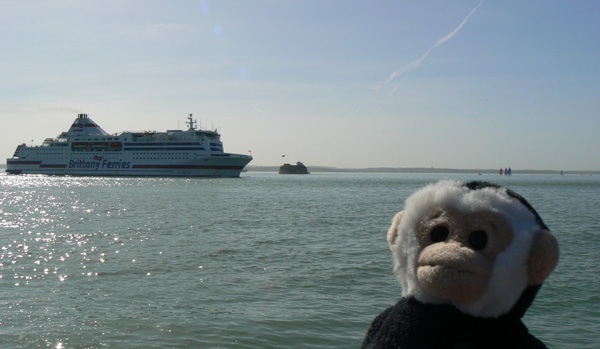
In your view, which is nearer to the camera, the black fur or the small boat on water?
the black fur

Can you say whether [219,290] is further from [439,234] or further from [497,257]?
[497,257]

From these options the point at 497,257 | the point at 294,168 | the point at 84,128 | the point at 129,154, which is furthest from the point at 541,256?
the point at 294,168

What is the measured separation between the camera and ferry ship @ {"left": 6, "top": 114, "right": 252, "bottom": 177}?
85.9m

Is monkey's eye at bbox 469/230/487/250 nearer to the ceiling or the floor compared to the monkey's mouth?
nearer to the ceiling

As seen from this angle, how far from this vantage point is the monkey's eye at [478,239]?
2.04 meters

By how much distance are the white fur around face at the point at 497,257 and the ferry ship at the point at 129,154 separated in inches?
3330

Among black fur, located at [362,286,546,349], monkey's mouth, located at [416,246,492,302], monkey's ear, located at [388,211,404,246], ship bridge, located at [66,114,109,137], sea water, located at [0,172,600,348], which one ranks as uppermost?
Result: ship bridge, located at [66,114,109,137]

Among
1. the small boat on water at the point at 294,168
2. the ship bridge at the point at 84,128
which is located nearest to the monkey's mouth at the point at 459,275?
the ship bridge at the point at 84,128

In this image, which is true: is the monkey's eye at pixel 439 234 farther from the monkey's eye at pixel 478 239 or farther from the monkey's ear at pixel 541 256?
the monkey's ear at pixel 541 256

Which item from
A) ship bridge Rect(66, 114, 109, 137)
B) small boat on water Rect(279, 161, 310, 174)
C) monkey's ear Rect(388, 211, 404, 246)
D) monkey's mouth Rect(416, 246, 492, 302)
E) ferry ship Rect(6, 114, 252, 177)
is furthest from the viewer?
small boat on water Rect(279, 161, 310, 174)

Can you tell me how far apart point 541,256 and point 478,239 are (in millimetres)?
239

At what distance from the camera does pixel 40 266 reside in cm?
1218

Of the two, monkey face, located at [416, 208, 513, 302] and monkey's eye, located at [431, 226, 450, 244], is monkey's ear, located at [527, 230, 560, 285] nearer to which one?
monkey face, located at [416, 208, 513, 302]

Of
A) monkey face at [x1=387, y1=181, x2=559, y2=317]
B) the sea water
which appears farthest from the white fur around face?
the sea water
